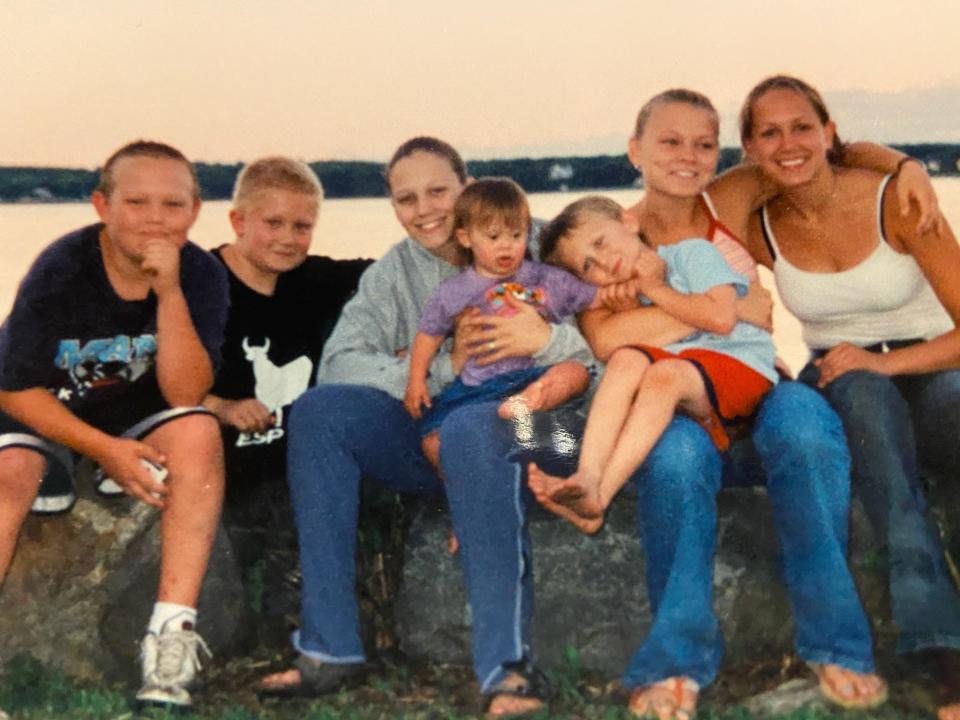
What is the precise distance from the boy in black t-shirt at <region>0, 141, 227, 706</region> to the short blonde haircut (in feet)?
0.71

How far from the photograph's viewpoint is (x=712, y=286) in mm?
2812

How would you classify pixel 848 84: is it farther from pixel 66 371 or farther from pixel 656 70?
pixel 66 371

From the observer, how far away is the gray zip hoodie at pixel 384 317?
295 centimetres

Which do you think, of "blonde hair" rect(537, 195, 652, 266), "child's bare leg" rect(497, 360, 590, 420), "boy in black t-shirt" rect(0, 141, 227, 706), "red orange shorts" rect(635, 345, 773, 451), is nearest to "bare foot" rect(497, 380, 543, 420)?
"child's bare leg" rect(497, 360, 590, 420)

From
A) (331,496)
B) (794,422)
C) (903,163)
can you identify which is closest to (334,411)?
(331,496)

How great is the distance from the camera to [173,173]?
299 cm

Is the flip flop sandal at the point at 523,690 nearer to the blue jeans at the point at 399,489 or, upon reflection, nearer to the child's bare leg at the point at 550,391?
the blue jeans at the point at 399,489

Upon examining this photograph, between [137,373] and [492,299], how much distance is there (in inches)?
37.2

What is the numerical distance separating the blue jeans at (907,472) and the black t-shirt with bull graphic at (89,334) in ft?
5.44

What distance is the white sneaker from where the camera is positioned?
2637 millimetres

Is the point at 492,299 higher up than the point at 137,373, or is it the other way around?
the point at 492,299

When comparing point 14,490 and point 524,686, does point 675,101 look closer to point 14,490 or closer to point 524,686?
point 524,686

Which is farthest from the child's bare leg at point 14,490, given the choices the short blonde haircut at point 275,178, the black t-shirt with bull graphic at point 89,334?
the short blonde haircut at point 275,178

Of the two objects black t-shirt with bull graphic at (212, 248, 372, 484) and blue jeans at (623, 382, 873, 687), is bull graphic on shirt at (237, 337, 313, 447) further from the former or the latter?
blue jeans at (623, 382, 873, 687)
